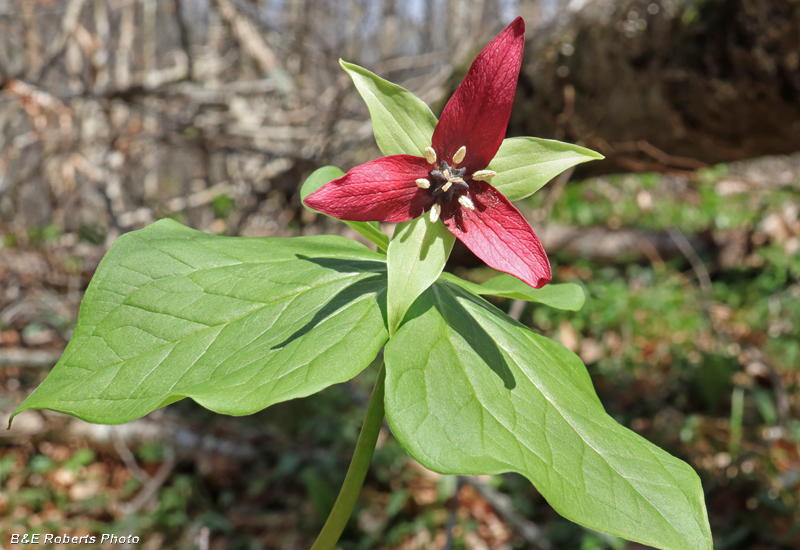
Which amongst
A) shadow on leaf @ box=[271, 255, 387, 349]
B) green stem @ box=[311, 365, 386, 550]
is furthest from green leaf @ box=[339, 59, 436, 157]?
green stem @ box=[311, 365, 386, 550]

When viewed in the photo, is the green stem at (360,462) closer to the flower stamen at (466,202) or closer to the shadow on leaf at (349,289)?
the shadow on leaf at (349,289)

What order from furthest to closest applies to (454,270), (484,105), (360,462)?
(454,270) < (360,462) < (484,105)

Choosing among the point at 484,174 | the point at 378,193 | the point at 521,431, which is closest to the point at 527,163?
the point at 484,174

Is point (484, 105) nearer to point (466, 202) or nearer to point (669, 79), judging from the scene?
point (466, 202)

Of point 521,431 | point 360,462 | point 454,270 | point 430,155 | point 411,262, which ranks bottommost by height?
point 454,270

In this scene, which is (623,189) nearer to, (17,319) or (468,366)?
(17,319)

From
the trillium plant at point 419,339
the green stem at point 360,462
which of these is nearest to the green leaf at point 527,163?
the trillium plant at point 419,339
